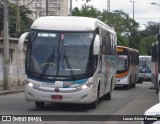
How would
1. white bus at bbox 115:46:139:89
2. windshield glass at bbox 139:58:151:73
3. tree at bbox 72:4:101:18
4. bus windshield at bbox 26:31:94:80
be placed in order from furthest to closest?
tree at bbox 72:4:101:18 → windshield glass at bbox 139:58:151:73 → white bus at bbox 115:46:139:89 → bus windshield at bbox 26:31:94:80

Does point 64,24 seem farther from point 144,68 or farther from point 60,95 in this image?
point 144,68

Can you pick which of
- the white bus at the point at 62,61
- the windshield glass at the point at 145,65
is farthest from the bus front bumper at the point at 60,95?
the windshield glass at the point at 145,65

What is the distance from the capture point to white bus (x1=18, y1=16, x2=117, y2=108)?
1745 cm

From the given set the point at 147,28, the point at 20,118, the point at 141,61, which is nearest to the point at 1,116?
the point at 20,118

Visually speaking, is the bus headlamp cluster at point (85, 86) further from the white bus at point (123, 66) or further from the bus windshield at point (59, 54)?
the white bus at point (123, 66)

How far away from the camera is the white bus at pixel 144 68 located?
55272mm

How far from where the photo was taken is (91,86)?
17797 mm

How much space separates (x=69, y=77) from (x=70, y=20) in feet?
7.37

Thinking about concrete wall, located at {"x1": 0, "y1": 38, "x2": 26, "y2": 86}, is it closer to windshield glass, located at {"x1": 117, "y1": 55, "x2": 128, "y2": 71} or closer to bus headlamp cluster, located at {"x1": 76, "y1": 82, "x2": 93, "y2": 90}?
windshield glass, located at {"x1": 117, "y1": 55, "x2": 128, "y2": 71}

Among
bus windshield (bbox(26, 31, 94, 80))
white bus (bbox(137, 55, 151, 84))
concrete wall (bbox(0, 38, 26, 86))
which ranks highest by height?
bus windshield (bbox(26, 31, 94, 80))

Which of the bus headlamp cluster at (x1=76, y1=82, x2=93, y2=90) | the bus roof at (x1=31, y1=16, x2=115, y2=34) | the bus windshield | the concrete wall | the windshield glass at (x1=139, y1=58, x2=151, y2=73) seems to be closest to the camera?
the bus headlamp cluster at (x1=76, y1=82, x2=93, y2=90)

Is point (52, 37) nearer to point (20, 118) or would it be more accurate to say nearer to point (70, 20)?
point (70, 20)

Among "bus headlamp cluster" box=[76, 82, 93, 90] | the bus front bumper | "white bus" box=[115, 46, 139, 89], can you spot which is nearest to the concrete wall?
"white bus" box=[115, 46, 139, 89]

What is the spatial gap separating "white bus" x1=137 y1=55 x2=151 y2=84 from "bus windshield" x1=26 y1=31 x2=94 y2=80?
37586 millimetres
